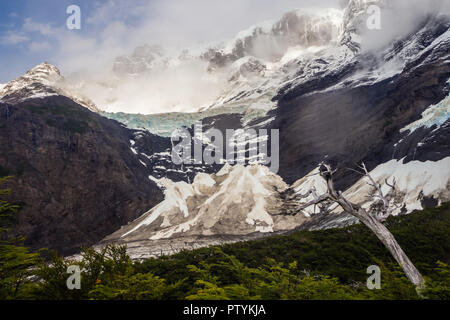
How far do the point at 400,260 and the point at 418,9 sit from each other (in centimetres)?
18882

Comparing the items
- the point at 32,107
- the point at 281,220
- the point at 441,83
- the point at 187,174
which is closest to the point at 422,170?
the point at 441,83

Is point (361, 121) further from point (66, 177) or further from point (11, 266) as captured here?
point (11, 266)

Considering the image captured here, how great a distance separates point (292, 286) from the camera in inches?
342

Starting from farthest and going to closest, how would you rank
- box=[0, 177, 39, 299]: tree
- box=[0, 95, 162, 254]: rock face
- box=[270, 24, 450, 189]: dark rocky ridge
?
box=[0, 95, 162, 254]: rock face, box=[270, 24, 450, 189]: dark rocky ridge, box=[0, 177, 39, 299]: tree

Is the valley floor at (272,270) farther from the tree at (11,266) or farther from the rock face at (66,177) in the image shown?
the rock face at (66,177)

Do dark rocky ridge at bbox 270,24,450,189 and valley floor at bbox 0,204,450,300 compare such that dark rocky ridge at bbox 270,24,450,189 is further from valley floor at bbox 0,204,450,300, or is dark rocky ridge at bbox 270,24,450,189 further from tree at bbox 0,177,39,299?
tree at bbox 0,177,39,299

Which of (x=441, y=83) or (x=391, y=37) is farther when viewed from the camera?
(x=391, y=37)

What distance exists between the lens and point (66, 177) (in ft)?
446

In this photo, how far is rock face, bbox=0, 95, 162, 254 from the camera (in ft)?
392

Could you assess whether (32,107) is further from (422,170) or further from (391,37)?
(391,37)

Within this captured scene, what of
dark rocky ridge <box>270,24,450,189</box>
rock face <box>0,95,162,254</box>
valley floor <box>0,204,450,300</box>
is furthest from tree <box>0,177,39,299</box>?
rock face <box>0,95,162,254</box>

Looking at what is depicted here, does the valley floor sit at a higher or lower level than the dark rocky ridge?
lower

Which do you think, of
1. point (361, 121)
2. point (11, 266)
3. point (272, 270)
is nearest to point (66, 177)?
point (361, 121)

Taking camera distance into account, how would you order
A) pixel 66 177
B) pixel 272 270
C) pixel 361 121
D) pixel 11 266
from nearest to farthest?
pixel 11 266 → pixel 272 270 → pixel 361 121 → pixel 66 177
